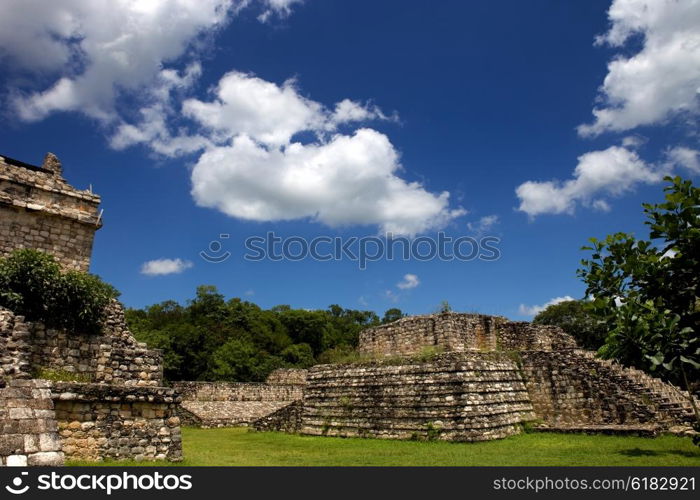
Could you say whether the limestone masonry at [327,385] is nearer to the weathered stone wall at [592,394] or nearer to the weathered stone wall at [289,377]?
the weathered stone wall at [592,394]

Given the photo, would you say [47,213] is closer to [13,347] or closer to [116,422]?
[13,347]

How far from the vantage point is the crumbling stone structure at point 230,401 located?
85.9 ft

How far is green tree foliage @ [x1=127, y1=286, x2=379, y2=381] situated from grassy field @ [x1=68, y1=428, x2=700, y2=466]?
20.3 meters

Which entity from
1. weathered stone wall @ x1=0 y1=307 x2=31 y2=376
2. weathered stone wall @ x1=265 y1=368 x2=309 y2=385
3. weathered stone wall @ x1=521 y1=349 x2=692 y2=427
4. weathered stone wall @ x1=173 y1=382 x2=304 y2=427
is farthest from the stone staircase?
weathered stone wall @ x1=265 y1=368 x2=309 y2=385

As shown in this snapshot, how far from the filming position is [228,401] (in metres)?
28.9

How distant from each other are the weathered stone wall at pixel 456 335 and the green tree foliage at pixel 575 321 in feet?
81.7

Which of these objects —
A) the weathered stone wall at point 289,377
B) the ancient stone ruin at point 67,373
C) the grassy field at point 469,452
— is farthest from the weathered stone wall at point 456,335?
the weathered stone wall at point 289,377

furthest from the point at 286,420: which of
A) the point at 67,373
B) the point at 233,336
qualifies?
the point at 233,336

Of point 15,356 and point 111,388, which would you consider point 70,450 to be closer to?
point 111,388

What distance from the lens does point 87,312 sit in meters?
10.7

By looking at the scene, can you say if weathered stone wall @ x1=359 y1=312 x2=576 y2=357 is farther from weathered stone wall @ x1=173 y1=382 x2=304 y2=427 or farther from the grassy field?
weathered stone wall @ x1=173 y1=382 x2=304 y2=427

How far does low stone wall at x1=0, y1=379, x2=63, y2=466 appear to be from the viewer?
628cm

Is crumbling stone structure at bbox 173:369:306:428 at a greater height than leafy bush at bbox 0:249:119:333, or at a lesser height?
lesser
